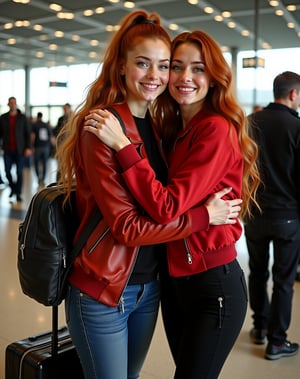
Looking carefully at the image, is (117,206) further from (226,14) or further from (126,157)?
(226,14)

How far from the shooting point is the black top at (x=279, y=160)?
2908 millimetres

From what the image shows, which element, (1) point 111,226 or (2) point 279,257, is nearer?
(1) point 111,226

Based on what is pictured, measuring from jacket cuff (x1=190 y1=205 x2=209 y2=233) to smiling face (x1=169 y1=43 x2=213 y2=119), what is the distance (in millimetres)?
389

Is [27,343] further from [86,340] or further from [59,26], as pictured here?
[59,26]

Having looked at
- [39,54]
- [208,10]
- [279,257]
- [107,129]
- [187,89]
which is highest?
[208,10]

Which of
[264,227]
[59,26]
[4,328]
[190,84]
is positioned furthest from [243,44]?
[190,84]

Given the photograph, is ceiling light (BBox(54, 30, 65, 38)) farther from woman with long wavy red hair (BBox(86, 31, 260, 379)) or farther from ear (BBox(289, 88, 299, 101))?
woman with long wavy red hair (BBox(86, 31, 260, 379))

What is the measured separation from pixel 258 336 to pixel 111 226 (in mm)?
2133

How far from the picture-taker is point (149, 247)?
5.08 feet

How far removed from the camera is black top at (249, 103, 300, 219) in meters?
2.91

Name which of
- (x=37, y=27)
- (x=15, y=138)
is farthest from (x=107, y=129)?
(x=37, y=27)

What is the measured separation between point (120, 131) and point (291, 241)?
188 centimetres

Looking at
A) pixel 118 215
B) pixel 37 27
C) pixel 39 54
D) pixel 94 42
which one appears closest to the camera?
pixel 118 215

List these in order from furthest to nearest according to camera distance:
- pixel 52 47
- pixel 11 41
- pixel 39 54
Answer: pixel 39 54, pixel 52 47, pixel 11 41
